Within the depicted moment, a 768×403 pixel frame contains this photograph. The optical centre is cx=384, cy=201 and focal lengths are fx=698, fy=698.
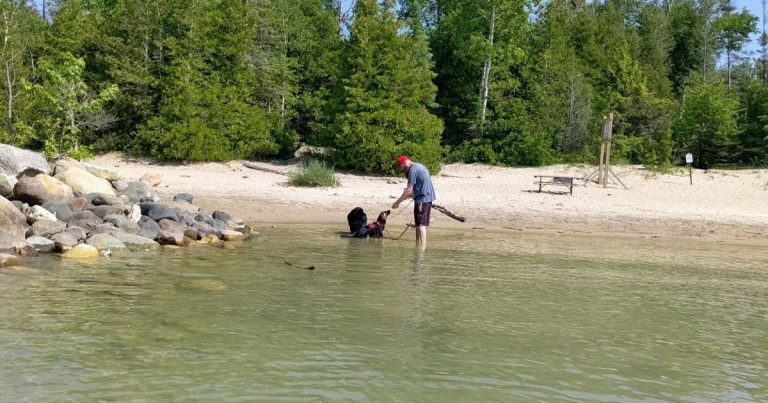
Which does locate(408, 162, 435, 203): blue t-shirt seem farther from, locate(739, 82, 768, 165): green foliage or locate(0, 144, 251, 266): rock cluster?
locate(739, 82, 768, 165): green foliage

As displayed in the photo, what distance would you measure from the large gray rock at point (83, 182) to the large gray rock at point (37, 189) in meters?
0.69

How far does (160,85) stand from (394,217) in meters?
15.9

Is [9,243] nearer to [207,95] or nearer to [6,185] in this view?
[6,185]

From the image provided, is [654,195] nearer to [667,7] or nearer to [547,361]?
[547,361]

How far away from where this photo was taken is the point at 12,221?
1173 cm

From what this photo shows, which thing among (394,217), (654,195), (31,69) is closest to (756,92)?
(654,195)

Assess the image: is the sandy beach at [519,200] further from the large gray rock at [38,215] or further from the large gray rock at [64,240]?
the large gray rock at [64,240]

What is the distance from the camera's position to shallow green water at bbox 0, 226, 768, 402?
5016 millimetres

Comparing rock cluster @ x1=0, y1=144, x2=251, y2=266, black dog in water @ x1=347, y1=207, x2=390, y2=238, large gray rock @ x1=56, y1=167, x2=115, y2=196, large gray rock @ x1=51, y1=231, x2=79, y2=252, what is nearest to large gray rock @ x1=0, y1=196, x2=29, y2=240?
rock cluster @ x1=0, y1=144, x2=251, y2=266

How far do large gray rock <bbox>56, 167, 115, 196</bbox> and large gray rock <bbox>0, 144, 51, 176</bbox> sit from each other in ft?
1.83

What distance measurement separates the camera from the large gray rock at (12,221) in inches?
450

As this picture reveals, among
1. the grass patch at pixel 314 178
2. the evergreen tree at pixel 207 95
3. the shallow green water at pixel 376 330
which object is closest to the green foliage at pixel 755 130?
the grass patch at pixel 314 178

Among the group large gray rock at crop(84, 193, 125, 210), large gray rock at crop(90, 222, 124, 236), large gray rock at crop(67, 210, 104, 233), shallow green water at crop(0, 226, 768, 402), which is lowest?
shallow green water at crop(0, 226, 768, 402)

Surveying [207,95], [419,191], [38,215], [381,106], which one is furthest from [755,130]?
[38,215]
